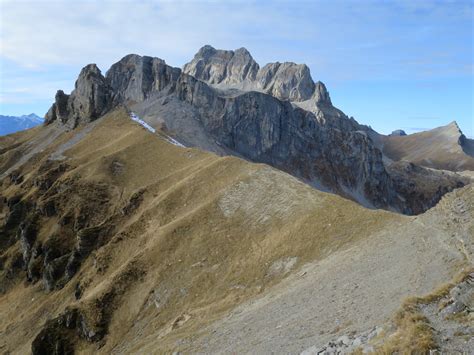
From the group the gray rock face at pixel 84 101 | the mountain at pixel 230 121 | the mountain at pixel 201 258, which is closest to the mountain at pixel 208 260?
the mountain at pixel 201 258

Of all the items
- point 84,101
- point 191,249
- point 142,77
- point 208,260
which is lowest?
point 208,260

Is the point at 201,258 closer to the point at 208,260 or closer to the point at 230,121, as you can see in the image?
A: the point at 208,260

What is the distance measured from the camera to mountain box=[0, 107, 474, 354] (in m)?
30.3

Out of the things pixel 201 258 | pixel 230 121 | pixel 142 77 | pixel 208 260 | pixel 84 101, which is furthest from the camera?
pixel 230 121

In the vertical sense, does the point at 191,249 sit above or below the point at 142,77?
below

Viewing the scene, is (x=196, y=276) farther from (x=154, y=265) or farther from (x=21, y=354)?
(x=21, y=354)

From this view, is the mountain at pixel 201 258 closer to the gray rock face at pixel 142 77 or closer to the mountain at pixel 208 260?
the mountain at pixel 208 260

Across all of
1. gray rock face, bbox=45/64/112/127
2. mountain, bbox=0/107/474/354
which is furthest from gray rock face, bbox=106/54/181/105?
mountain, bbox=0/107/474/354

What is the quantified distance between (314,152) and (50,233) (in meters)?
133

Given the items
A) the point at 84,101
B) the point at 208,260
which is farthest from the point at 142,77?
the point at 208,260

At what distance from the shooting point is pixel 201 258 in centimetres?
4788

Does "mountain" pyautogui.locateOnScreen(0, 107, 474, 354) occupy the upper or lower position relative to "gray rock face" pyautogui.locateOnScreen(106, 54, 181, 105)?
lower

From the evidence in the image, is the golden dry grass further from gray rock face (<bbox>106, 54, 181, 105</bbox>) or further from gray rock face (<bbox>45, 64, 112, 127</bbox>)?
gray rock face (<bbox>106, 54, 181, 105</bbox>)

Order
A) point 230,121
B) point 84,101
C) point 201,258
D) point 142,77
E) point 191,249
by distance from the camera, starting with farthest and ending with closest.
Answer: point 230,121 < point 142,77 < point 84,101 < point 191,249 < point 201,258
